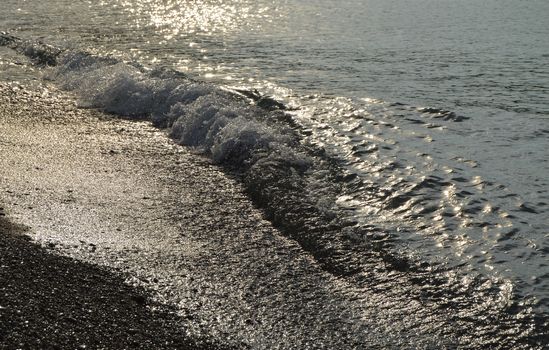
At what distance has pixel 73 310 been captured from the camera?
16.3 feet

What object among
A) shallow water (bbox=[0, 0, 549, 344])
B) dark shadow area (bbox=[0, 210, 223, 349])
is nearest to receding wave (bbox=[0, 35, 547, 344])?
shallow water (bbox=[0, 0, 549, 344])

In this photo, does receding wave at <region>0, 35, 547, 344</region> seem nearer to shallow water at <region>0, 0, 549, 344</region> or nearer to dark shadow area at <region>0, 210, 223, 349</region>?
shallow water at <region>0, 0, 549, 344</region>

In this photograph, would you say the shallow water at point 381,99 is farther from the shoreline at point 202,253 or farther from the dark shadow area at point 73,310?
the dark shadow area at point 73,310

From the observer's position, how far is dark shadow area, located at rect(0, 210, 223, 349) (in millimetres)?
4613

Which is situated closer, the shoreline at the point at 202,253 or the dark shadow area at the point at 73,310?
the dark shadow area at the point at 73,310

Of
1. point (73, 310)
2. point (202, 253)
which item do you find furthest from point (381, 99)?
point (73, 310)

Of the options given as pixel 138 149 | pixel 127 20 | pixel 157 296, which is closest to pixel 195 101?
pixel 138 149

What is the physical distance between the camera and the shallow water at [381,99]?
6.40m

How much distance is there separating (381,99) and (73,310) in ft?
23.2

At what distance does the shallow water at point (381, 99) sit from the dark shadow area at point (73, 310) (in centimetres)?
168

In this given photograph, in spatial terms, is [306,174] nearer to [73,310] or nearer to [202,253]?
[202,253]

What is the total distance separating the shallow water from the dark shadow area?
1.68 meters

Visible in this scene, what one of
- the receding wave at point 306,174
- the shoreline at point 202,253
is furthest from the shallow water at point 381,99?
the shoreline at point 202,253

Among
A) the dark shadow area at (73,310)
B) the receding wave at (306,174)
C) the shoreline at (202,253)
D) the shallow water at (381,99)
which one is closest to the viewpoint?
the dark shadow area at (73,310)
